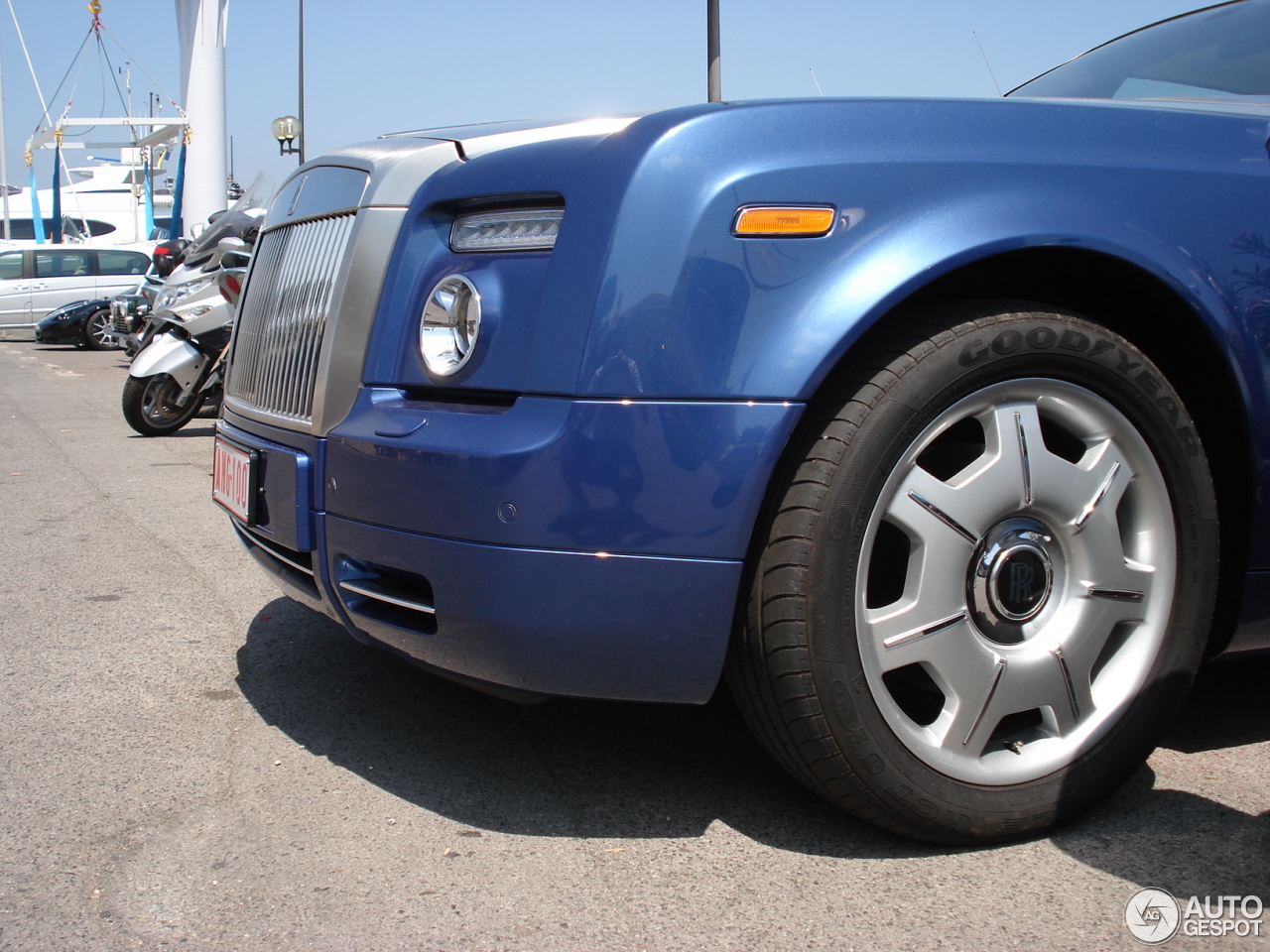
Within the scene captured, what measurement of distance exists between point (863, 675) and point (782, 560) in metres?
0.24

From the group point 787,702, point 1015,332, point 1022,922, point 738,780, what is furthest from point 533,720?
point 1015,332

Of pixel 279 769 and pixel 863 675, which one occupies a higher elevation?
pixel 863 675

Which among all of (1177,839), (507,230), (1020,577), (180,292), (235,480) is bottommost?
(180,292)

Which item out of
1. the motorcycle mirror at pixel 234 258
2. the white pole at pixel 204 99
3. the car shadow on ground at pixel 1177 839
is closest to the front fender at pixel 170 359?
the motorcycle mirror at pixel 234 258

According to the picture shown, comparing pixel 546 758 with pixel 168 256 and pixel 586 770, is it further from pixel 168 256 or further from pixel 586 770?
pixel 168 256

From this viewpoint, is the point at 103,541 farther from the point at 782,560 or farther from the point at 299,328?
the point at 782,560

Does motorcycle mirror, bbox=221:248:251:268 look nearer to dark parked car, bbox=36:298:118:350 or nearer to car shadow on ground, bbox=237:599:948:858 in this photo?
car shadow on ground, bbox=237:599:948:858

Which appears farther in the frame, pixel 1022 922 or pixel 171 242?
pixel 171 242

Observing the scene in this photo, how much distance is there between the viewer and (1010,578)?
203 cm

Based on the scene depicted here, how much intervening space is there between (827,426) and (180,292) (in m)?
7.08

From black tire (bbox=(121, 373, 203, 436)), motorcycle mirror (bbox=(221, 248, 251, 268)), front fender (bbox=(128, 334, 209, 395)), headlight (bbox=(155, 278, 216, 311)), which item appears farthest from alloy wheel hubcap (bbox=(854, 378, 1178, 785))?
black tire (bbox=(121, 373, 203, 436))

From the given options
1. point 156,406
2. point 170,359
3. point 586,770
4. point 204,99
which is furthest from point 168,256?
point 204,99

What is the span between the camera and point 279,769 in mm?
2346

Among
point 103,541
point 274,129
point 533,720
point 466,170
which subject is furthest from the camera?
point 274,129
